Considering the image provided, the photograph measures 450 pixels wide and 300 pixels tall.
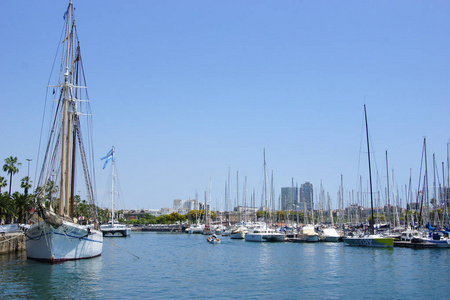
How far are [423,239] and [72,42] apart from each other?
56.4 metres

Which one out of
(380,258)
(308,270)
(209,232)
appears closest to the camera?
(308,270)

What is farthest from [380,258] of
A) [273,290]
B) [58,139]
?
[58,139]

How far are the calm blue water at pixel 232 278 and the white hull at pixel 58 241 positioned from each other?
3.41 feet

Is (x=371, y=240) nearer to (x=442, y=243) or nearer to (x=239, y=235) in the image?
(x=442, y=243)

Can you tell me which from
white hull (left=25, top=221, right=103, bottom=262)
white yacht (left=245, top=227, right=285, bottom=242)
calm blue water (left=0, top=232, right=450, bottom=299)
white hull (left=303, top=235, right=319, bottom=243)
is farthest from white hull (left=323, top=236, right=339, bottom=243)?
white hull (left=25, top=221, right=103, bottom=262)

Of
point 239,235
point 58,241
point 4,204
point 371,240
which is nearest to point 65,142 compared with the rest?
point 58,241

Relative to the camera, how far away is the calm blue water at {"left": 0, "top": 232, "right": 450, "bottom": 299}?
3045cm

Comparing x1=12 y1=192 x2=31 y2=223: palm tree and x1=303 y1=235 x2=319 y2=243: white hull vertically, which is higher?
x1=12 y1=192 x2=31 y2=223: palm tree

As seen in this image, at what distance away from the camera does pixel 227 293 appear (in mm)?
30609

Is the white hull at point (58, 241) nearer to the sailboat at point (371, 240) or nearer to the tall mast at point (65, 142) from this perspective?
the tall mast at point (65, 142)

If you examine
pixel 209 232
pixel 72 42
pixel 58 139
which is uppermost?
pixel 72 42

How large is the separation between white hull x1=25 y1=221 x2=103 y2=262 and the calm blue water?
3.41 feet

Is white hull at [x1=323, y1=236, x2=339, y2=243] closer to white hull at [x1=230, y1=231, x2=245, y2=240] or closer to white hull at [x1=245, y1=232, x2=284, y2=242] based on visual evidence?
white hull at [x1=245, y1=232, x2=284, y2=242]

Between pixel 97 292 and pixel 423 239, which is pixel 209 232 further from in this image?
pixel 97 292
